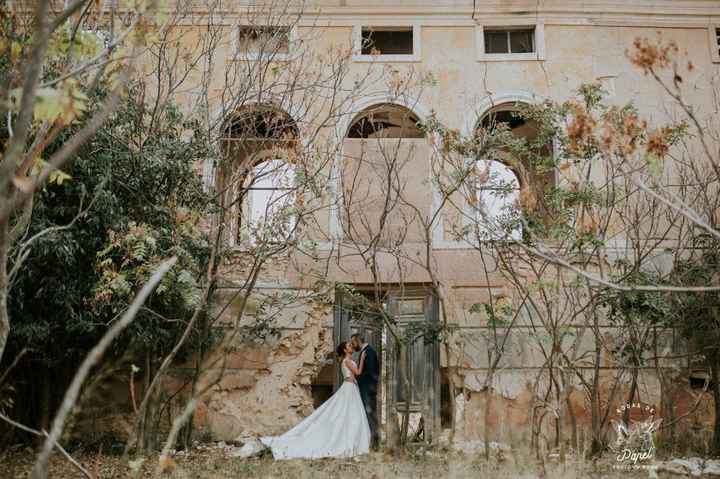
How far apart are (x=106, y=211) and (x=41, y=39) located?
598 cm

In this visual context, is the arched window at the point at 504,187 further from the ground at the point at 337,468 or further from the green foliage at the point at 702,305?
the ground at the point at 337,468

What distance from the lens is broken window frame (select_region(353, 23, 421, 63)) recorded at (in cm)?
1123

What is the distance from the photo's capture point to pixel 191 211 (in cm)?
838

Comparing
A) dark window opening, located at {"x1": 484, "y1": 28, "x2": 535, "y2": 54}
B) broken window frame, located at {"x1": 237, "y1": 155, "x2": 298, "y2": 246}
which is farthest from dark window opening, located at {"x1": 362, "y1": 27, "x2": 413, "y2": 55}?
broken window frame, located at {"x1": 237, "y1": 155, "x2": 298, "y2": 246}

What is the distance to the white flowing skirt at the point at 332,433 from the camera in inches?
339

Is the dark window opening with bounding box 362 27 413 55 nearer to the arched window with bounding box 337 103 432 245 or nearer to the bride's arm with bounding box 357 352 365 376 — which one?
the arched window with bounding box 337 103 432 245

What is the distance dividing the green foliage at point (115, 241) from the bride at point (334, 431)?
6.97 feet

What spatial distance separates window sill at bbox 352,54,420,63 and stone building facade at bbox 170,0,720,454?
1.0 inches

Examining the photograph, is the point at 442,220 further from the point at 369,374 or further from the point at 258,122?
the point at 258,122

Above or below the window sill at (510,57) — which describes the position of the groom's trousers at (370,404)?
below

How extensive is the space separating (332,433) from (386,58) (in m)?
6.22

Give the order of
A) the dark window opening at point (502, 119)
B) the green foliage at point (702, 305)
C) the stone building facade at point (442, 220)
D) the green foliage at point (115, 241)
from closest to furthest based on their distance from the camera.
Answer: the green foliage at point (115, 241) → the green foliage at point (702, 305) → the stone building facade at point (442, 220) → the dark window opening at point (502, 119)

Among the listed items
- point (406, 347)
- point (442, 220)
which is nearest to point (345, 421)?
point (406, 347)

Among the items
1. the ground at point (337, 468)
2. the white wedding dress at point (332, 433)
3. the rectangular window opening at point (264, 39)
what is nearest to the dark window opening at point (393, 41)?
the rectangular window opening at point (264, 39)
